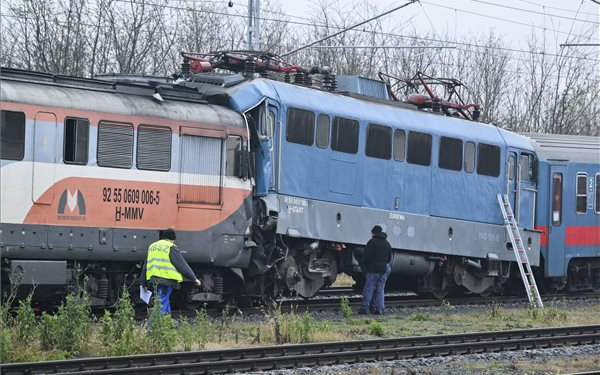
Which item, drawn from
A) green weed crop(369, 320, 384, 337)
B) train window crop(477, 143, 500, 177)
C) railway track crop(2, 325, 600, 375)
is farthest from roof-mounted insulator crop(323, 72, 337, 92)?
railway track crop(2, 325, 600, 375)

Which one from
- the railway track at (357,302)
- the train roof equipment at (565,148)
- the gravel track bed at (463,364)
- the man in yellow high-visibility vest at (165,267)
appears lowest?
the gravel track bed at (463,364)

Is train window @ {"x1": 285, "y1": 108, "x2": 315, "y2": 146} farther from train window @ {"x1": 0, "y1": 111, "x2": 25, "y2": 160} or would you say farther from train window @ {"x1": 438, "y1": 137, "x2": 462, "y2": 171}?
train window @ {"x1": 0, "y1": 111, "x2": 25, "y2": 160}

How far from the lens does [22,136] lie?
1631 cm

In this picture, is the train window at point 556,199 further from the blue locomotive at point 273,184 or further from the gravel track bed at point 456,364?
the gravel track bed at point 456,364

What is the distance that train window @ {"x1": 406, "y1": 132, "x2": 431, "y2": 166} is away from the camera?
2322 cm

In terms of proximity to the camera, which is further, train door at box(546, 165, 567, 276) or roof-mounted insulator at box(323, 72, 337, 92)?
train door at box(546, 165, 567, 276)

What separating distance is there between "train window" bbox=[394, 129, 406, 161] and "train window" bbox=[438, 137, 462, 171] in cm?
126

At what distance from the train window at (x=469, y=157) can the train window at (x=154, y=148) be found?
28.2 feet

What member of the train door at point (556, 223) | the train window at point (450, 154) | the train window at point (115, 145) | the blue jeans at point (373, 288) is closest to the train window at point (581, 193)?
the train door at point (556, 223)

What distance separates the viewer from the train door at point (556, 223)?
2691 cm

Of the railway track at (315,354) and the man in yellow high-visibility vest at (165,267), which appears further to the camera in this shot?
the man in yellow high-visibility vest at (165,267)

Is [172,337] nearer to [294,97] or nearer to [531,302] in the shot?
[294,97]

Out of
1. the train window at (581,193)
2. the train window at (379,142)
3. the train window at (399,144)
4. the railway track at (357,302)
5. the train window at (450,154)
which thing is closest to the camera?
the railway track at (357,302)

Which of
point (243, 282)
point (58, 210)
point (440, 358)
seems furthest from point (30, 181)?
point (440, 358)
